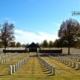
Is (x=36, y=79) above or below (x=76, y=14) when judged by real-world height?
below

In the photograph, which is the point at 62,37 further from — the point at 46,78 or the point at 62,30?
the point at 46,78

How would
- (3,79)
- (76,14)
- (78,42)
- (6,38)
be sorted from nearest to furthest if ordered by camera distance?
(3,79) → (76,14) → (78,42) → (6,38)

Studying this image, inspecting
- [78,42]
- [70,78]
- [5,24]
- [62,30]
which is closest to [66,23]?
[62,30]

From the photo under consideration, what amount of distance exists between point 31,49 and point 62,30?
23054 mm

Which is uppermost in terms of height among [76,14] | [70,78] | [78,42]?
[76,14]

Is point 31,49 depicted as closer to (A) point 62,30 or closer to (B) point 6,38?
(B) point 6,38

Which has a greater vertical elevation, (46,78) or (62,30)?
(62,30)

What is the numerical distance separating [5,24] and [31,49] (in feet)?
56.7

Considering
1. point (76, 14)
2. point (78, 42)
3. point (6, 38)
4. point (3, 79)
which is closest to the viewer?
point (3, 79)

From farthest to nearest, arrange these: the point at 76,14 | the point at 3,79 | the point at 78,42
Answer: the point at 78,42, the point at 76,14, the point at 3,79

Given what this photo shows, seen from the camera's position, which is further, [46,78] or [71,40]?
[71,40]

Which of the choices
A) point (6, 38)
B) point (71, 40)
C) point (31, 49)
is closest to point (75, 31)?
point (71, 40)

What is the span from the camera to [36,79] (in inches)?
796

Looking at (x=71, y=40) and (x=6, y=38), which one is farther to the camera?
(x=6, y=38)
